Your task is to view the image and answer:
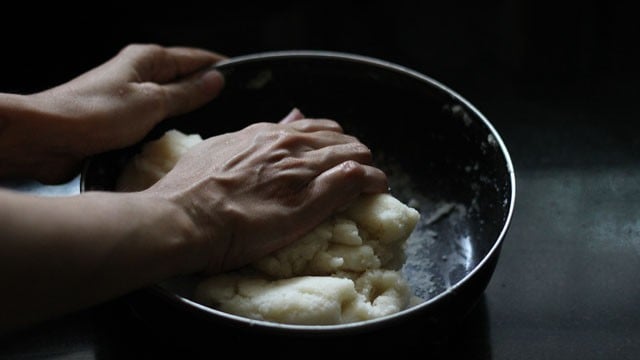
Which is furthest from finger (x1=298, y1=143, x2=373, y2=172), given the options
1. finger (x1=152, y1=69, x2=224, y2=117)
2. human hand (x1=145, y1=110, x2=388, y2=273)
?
finger (x1=152, y1=69, x2=224, y2=117)

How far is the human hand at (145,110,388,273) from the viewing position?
911 millimetres

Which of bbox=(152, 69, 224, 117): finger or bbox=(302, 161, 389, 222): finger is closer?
bbox=(302, 161, 389, 222): finger

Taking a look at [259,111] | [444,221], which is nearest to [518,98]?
[444,221]

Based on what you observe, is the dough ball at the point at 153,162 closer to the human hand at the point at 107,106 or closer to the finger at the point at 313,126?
the human hand at the point at 107,106

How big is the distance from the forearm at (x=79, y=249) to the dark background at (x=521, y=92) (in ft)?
0.85

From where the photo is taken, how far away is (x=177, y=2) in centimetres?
155

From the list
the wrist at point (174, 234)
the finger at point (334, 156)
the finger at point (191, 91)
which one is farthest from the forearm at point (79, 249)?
the finger at point (191, 91)

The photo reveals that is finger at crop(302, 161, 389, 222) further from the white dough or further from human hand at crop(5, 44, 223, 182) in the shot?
human hand at crop(5, 44, 223, 182)

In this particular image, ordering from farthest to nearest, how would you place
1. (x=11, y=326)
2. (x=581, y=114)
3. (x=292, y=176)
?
(x=581, y=114) → (x=292, y=176) → (x=11, y=326)

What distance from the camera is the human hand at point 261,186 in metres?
0.91

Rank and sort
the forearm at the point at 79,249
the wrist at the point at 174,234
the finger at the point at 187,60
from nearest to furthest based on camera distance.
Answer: the forearm at the point at 79,249, the wrist at the point at 174,234, the finger at the point at 187,60

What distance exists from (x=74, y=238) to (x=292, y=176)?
32 centimetres

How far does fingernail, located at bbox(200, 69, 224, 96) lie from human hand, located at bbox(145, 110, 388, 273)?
193mm

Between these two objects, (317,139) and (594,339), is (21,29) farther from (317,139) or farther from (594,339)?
(594,339)
